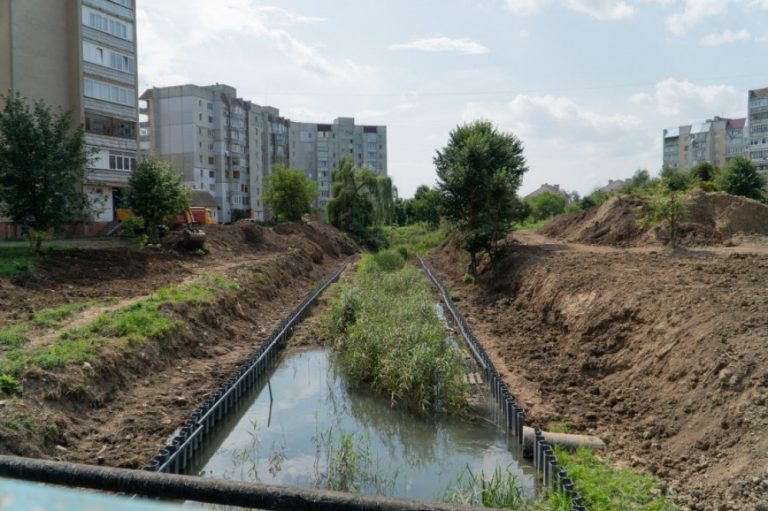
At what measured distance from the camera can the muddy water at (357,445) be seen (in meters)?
7.69

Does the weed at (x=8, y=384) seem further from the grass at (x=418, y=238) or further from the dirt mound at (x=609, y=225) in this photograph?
the grass at (x=418, y=238)

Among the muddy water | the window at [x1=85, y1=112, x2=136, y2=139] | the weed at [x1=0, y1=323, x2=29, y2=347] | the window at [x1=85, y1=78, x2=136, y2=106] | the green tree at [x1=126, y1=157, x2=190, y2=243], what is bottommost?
the muddy water

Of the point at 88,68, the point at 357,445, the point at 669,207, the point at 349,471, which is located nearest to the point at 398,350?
A: the point at 357,445

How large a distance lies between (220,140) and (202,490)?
73437 mm

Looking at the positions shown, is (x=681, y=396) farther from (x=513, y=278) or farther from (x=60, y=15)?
(x=60, y=15)

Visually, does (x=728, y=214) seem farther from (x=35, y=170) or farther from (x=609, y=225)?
(x=35, y=170)

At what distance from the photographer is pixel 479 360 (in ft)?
42.0

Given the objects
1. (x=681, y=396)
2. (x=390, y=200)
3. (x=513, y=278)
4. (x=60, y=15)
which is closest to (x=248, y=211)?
(x=390, y=200)

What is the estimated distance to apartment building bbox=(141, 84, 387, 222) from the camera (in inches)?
2645

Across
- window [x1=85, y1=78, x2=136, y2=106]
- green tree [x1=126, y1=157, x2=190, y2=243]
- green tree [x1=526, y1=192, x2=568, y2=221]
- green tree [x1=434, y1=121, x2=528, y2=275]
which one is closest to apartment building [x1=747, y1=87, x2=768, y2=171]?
green tree [x1=526, y1=192, x2=568, y2=221]

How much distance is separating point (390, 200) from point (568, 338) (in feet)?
127

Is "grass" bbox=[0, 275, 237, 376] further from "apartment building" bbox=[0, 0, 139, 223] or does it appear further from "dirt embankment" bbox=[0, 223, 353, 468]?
"apartment building" bbox=[0, 0, 139, 223]

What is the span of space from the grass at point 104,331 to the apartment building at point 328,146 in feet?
286

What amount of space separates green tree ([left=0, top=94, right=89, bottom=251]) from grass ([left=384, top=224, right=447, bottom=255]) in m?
25.8
